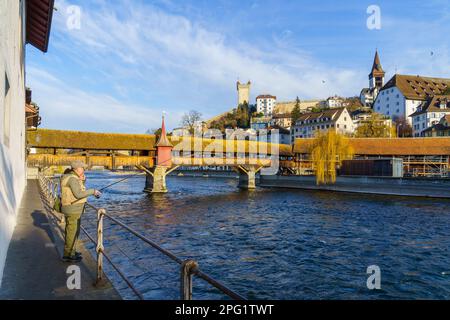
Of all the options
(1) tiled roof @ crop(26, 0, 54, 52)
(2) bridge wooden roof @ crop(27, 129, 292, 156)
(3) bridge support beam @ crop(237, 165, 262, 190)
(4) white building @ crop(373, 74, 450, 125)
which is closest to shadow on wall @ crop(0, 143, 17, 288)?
(1) tiled roof @ crop(26, 0, 54, 52)

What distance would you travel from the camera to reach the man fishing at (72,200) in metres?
5.48

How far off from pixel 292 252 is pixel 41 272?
960cm

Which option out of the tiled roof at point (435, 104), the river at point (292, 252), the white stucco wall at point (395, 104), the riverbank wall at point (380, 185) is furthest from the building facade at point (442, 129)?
the river at point (292, 252)

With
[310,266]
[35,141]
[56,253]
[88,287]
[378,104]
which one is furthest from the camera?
[378,104]

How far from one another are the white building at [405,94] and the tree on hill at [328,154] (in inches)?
1849

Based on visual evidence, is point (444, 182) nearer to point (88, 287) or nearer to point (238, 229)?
point (238, 229)

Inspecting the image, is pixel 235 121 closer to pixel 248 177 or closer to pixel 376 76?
pixel 376 76

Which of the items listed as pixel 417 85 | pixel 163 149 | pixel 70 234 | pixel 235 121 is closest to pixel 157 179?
pixel 163 149

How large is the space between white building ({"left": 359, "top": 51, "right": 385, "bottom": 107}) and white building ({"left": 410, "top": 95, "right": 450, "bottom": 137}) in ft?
131

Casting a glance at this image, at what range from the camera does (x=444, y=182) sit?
113ft

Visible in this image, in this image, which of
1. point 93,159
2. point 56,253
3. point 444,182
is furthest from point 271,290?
point 444,182

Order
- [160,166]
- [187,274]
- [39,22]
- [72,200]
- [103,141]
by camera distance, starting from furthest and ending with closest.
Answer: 1. [160,166]
2. [103,141]
3. [39,22]
4. [72,200]
5. [187,274]

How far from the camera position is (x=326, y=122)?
8544cm
